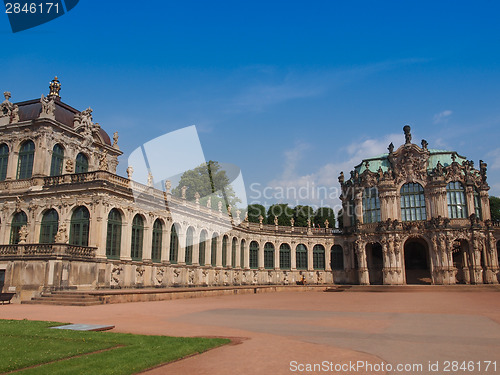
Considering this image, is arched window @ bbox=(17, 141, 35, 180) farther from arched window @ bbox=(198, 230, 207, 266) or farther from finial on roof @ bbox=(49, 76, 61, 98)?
arched window @ bbox=(198, 230, 207, 266)

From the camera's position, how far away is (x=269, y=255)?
56688mm

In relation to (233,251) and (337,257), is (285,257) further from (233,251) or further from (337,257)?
(233,251)

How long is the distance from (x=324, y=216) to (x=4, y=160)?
6461 centimetres

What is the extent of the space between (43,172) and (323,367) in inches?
1247

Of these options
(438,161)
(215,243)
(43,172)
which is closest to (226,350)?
(43,172)

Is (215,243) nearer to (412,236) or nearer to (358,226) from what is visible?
(358,226)

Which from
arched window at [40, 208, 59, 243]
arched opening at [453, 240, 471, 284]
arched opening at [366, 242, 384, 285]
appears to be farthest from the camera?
arched opening at [366, 242, 384, 285]

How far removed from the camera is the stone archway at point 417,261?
55.5 metres

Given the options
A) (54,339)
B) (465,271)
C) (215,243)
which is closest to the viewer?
(54,339)

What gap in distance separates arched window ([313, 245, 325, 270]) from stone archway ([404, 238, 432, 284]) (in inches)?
427

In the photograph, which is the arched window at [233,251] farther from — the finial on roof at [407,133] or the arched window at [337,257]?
the finial on roof at [407,133]

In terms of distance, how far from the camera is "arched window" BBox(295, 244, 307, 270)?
58.6 metres

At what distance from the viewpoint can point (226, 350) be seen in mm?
9508

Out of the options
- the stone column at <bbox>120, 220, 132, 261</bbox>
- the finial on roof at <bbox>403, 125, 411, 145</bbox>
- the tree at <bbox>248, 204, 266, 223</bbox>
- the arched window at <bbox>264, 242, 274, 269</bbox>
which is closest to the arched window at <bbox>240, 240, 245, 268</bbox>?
the arched window at <bbox>264, 242, 274, 269</bbox>
